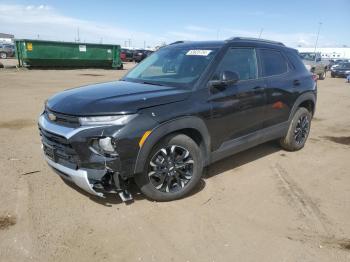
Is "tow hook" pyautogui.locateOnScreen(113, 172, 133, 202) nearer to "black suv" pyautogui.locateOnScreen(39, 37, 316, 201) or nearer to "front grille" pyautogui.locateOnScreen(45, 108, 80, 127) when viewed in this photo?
"black suv" pyautogui.locateOnScreen(39, 37, 316, 201)

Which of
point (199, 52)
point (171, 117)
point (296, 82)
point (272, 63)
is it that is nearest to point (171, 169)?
point (171, 117)

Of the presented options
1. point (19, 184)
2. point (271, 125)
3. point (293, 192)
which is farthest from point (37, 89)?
point (293, 192)

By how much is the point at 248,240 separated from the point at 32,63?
23602 millimetres

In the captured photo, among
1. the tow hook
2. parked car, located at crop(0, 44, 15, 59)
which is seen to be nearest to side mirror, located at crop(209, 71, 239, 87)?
the tow hook

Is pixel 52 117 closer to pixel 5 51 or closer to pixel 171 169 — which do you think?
pixel 171 169

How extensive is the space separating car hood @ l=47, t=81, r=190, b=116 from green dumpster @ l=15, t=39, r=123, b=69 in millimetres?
21357

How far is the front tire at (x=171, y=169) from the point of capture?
368 cm

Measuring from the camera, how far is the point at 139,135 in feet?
11.1

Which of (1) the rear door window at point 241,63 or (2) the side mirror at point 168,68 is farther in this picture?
(2) the side mirror at point 168,68

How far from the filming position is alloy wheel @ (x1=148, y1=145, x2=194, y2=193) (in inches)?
146

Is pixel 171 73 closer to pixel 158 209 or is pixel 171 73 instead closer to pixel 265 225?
pixel 158 209

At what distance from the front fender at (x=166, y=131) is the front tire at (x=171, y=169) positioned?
0.40ft

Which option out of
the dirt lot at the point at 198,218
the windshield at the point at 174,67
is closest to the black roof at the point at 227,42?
the windshield at the point at 174,67

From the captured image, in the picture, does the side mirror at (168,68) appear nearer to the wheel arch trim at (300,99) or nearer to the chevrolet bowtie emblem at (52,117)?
the chevrolet bowtie emblem at (52,117)
